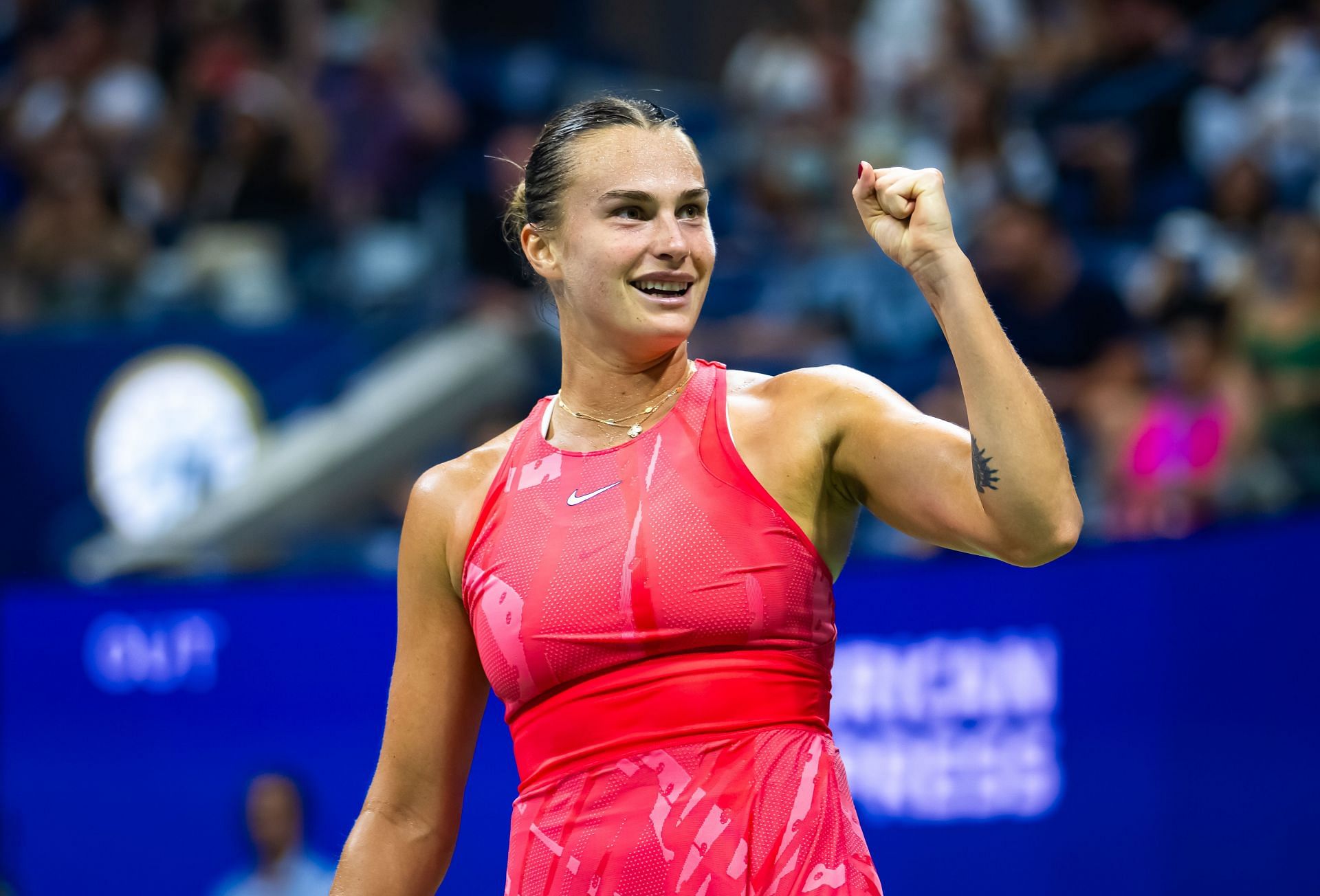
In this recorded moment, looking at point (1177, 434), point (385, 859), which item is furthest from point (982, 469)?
point (1177, 434)

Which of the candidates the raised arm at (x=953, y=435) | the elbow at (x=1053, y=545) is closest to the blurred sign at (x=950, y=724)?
the raised arm at (x=953, y=435)

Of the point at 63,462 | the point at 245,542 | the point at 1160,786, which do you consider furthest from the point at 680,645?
the point at 63,462

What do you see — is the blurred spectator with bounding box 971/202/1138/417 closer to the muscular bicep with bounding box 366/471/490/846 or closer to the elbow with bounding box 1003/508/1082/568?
the muscular bicep with bounding box 366/471/490/846

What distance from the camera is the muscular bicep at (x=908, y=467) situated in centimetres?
208

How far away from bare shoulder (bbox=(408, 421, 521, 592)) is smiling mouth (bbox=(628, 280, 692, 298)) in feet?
0.93

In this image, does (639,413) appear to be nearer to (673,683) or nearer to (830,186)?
(673,683)

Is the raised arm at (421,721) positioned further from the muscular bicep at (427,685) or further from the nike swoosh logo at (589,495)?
the nike swoosh logo at (589,495)

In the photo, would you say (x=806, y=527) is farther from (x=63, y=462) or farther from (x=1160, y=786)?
(x=63, y=462)

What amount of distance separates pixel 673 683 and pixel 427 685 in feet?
1.48

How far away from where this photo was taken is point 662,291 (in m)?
2.33

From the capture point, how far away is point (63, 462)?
8.46 metres

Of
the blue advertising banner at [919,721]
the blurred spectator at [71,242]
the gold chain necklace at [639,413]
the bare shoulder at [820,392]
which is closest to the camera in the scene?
the bare shoulder at [820,392]

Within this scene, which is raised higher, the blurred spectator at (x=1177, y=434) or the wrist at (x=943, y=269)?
the blurred spectator at (x=1177, y=434)

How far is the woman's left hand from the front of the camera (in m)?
2.08
